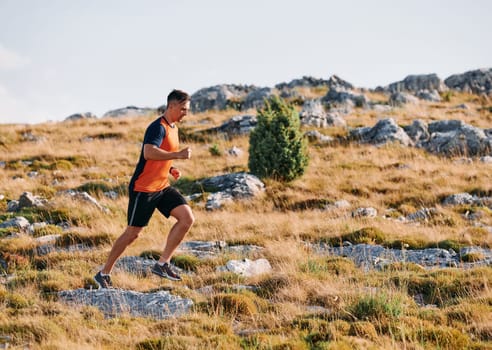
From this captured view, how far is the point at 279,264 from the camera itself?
8617mm

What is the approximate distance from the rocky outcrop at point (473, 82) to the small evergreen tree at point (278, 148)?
2449cm

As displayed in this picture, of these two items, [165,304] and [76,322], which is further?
[165,304]

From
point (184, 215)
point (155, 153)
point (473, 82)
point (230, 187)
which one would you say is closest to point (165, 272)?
point (184, 215)

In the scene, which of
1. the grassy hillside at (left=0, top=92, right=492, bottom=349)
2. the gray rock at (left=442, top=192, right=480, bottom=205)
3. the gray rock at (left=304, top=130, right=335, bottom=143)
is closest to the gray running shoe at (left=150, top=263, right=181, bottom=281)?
the grassy hillside at (left=0, top=92, right=492, bottom=349)

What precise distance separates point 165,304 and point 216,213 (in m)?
6.33

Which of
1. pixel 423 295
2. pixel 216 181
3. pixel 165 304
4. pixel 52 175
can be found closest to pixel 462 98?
pixel 216 181

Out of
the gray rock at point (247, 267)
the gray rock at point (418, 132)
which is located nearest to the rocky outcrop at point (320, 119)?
the gray rock at point (418, 132)

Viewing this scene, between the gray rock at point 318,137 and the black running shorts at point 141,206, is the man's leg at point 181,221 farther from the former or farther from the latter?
the gray rock at point 318,137

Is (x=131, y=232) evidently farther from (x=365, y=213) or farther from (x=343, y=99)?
(x=343, y=99)

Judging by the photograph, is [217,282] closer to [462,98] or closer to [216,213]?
[216,213]

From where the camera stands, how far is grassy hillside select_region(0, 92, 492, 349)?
550 centimetres

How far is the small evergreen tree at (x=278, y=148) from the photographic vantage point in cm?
1606

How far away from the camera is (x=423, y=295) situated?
7379 millimetres

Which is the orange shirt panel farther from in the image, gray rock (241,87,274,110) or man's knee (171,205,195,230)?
gray rock (241,87,274,110)
